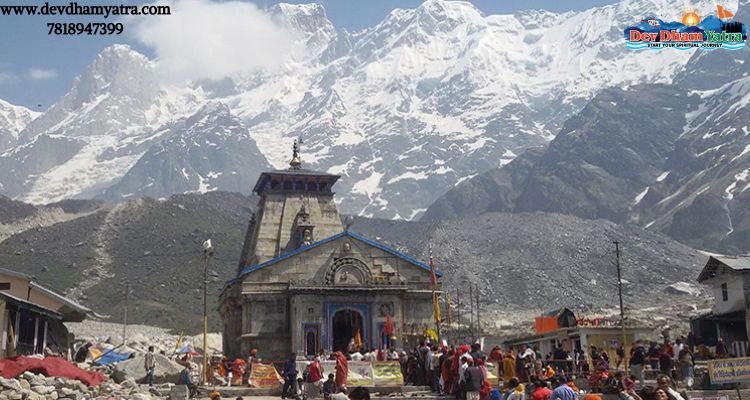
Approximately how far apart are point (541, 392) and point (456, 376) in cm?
904

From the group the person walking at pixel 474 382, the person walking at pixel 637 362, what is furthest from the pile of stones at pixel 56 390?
the person walking at pixel 637 362

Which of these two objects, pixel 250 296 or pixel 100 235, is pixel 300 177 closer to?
pixel 250 296

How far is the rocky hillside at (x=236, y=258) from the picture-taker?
12812 cm

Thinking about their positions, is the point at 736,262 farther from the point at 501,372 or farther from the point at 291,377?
the point at 291,377

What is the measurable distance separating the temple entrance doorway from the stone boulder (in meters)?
11.2

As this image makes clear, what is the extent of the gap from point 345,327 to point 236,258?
3634 inches

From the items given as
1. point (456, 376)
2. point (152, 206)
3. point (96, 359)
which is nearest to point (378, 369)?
point (456, 376)

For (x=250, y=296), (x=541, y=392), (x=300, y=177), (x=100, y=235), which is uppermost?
(x=100, y=235)

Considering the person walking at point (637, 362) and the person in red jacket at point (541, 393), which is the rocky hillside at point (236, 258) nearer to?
the person walking at point (637, 362)

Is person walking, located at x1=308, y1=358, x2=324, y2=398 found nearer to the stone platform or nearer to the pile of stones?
the stone platform

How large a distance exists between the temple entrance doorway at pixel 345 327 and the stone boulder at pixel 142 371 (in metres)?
11.2

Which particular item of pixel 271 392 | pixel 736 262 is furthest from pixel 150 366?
pixel 736 262

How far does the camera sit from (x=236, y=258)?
460 ft

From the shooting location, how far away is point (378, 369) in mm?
34219
